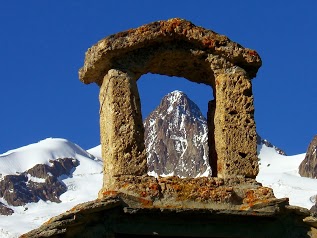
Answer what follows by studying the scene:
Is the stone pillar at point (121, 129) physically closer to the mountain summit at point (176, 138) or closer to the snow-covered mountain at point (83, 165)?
the snow-covered mountain at point (83, 165)

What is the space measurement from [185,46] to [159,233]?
2.58 meters

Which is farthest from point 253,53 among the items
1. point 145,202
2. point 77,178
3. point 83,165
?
point 83,165

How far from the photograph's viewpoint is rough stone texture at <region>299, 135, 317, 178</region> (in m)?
149

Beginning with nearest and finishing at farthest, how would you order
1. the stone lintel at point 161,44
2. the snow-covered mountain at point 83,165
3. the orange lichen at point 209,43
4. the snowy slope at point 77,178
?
the stone lintel at point 161,44 → the orange lichen at point 209,43 → the snowy slope at point 77,178 → the snow-covered mountain at point 83,165

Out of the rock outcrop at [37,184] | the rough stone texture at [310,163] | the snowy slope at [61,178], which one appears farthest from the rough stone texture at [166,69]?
the rock outcrop at [37,184]

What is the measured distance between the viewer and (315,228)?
1270 cm

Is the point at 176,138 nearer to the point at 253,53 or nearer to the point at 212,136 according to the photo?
the point at 212,136

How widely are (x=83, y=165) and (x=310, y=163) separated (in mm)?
→ 39147

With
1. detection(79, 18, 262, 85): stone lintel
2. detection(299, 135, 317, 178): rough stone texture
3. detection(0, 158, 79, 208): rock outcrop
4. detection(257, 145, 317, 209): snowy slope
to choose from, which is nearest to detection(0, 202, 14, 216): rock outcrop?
detection(0, 158, 79, 208): rock outcrop

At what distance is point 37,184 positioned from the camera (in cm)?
17088

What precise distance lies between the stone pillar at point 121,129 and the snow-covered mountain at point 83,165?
123412mm

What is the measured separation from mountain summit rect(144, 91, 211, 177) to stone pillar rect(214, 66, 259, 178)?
409ft

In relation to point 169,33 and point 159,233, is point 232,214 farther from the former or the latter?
point 169,33

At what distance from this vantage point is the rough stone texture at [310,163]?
14936 cm
